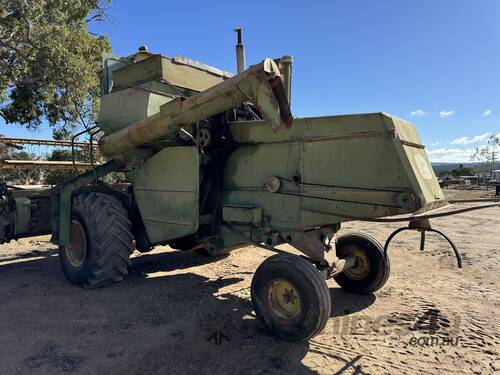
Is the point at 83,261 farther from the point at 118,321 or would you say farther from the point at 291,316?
the point at 291,316

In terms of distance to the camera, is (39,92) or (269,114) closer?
(269,114)

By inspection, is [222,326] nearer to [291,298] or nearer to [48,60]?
[291,298]

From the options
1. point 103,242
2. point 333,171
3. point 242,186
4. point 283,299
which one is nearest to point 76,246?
point 103,242

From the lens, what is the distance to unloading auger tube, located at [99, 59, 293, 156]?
3.62m

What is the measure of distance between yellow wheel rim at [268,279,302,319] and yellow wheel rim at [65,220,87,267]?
3.06 meters

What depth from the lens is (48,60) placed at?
551 inches

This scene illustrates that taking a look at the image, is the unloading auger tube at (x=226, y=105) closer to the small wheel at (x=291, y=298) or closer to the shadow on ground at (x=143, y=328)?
the small wheel at (x=291, y=298)

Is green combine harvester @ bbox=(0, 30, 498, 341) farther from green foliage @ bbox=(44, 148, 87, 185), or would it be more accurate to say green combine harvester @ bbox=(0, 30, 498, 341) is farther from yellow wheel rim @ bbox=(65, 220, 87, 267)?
green foliage @ bbox=(44, 148, 87, 185)

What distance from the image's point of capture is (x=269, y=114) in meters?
3.64

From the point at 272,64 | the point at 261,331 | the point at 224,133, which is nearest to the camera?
the point at 272,64

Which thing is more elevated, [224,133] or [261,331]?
[224,133]

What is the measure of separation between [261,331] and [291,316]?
0.42m

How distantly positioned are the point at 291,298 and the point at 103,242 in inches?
106

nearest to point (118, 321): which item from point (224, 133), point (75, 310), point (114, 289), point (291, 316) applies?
point (75, 310)
